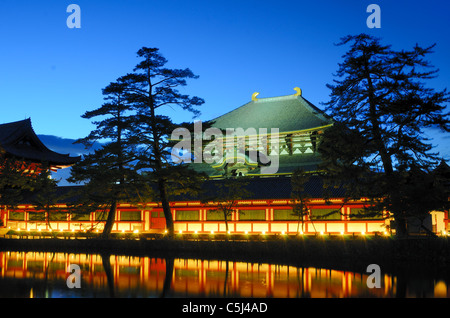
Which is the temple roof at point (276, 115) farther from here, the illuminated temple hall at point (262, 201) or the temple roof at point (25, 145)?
the temple roof at point (25, 145)

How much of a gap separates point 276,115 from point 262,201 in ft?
56.2

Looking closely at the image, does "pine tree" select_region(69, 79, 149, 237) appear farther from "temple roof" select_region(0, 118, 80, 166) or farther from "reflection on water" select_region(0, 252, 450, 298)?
"temple roof" select_region(0, 118, 80, 166)

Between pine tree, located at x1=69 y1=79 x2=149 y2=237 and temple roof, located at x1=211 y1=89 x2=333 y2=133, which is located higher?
temple roof, located at x1=211 y1=89 x2=333 y2=133

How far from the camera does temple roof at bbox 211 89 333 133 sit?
1823 inches

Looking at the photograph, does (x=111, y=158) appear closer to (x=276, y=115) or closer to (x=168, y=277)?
(x=168, y=277)

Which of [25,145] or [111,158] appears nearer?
[111,158]

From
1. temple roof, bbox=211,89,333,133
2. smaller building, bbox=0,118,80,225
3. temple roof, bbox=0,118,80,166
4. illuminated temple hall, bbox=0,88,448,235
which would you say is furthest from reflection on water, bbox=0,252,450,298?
temple roof, bbox=0,118,80,166

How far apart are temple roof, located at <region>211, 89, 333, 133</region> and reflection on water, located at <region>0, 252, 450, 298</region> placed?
26095mm

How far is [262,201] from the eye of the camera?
115 feet

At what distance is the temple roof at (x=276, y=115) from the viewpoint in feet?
152

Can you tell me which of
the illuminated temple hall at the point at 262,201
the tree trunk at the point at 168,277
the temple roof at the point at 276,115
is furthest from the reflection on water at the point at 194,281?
the temple roof at the point at 276,115

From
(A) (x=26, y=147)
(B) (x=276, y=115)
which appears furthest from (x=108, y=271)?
(A) (x=26, y=147)
